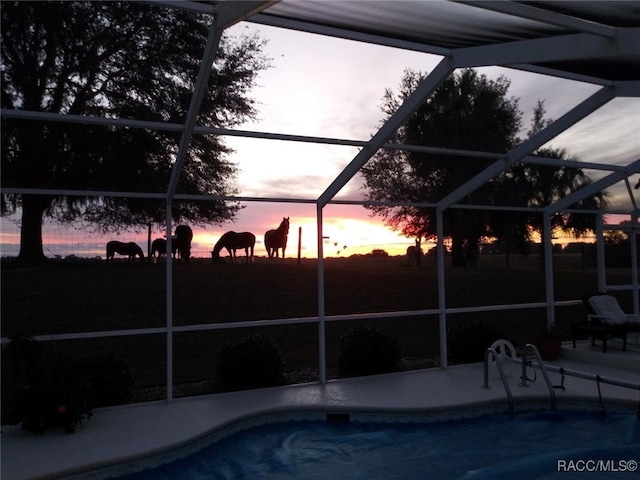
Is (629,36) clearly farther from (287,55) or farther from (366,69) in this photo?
(287,55)

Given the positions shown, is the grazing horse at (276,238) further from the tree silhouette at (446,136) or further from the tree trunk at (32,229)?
the tree trunk at (32,229)

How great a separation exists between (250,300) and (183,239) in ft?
7.18

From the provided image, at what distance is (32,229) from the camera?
6039mm

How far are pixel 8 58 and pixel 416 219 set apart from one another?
7.02 m

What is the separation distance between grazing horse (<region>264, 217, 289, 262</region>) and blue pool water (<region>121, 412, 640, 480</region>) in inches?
116

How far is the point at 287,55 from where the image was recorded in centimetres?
503

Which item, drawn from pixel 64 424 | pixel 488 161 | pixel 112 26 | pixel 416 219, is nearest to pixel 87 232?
pixel 64 424

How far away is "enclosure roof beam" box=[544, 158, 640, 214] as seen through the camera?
7969 millimetres

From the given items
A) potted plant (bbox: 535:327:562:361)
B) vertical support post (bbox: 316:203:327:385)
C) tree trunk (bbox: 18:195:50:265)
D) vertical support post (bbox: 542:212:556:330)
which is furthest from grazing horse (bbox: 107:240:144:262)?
vertical support post (bbox: 542:212:556:330)

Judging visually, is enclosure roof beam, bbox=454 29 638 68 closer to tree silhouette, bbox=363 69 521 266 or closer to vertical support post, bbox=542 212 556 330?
tree silhouette, bbox=363 69 521 266

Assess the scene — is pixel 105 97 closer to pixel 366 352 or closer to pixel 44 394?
pixel 44 394

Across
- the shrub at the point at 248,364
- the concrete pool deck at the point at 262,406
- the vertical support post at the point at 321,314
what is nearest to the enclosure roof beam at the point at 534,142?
the vertical support post at the point at 321,314

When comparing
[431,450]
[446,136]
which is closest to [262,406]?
[431,450]

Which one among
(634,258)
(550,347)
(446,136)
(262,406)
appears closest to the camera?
(262,406)
